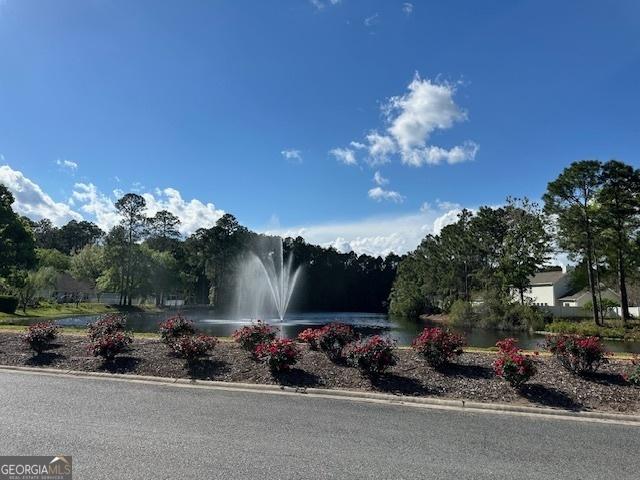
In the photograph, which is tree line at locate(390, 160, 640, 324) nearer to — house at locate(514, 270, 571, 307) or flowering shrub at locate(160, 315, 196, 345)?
house at locate(514, 270, 571, 307)

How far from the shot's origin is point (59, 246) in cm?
12031

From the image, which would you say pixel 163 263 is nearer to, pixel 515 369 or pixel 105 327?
pixel 105 327

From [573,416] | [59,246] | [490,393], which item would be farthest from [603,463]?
[59,246]

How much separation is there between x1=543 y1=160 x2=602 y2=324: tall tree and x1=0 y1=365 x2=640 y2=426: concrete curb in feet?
130

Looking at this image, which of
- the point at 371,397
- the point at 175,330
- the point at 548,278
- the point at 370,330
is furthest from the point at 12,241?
the point at 548,278

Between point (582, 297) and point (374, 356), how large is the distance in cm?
6118

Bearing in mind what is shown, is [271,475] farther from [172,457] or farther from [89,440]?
[89,440]

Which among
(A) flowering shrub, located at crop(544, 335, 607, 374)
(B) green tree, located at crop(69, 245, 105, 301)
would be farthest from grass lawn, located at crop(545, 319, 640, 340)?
(B) green tree, located at crop(69, 245, 105, 301)

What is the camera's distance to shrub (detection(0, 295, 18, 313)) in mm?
41844

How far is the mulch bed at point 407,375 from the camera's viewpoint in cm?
862

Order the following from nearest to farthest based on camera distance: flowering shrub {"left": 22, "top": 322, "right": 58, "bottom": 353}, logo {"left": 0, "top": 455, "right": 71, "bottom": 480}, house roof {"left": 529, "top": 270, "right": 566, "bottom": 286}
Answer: logo {"left": 0, "top": 455, "right": 71, "bottom": 480}
flowering shrub {"left": 22, "top": 322, "right": 58, "bottom": 353}
house roof {"left": 529, "top": 270, "right": 566, "bottom": 286}

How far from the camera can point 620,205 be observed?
41281 mm

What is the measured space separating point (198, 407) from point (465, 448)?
4.47m

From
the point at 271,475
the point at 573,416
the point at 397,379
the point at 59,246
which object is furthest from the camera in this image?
the point at 59,246
